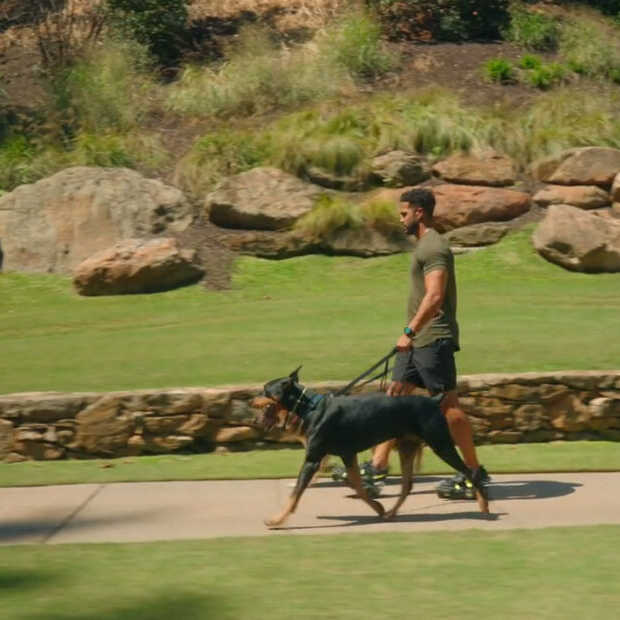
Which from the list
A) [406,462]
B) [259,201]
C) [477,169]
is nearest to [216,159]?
[259,201]

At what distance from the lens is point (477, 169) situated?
17906 millimetres

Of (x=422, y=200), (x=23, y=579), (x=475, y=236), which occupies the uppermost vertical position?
(x=422, y=200)

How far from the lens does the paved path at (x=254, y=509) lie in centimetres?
706

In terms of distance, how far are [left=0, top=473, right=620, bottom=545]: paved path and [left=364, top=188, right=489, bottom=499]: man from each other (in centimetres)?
40

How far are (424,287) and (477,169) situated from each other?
417 inches

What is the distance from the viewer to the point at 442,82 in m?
21.2

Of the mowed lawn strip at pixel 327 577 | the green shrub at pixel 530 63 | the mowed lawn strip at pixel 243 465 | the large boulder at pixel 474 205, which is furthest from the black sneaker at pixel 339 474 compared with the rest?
the green shrub at pixel 530 63

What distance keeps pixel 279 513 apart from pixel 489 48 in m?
17.1

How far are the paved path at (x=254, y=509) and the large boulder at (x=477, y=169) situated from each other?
9893mm

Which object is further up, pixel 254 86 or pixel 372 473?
pixel 254 86

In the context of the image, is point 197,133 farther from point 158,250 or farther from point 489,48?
point 489,48

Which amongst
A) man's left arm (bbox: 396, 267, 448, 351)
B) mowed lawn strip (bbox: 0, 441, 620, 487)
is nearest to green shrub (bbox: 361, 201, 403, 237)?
mowed lawn strip (bbox: 0, 441, 620, 487)

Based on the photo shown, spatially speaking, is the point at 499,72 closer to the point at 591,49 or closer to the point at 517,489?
the point at 591,49

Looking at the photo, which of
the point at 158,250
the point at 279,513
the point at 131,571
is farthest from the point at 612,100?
the point at 131,571
